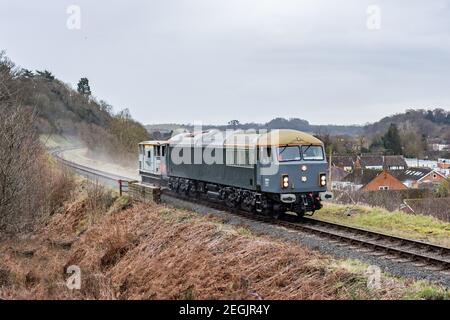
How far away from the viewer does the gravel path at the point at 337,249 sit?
1179 cm

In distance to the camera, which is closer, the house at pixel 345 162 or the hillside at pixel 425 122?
the house at pixel 345 162

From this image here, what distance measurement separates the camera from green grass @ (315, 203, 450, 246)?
53.4 feet

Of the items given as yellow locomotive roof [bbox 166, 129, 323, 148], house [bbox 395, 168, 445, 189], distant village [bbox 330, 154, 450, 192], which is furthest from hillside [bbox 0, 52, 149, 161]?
house [bbox 395, 168, 445, 189]

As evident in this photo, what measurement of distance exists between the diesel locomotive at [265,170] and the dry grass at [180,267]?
2.50 meters

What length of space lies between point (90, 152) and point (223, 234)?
5391 cm

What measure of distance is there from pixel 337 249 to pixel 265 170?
17.9 feet

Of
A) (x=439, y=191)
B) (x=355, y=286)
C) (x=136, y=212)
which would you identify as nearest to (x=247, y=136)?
(x=136, y=212)

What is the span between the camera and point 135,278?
13047 millimetres

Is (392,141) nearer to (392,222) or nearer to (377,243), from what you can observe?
(392,222)

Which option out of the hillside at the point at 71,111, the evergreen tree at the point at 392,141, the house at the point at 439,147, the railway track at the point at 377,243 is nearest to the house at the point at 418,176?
the evergreen tree at the point at 392,141

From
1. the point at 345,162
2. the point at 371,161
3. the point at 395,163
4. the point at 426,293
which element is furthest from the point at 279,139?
the point at 395,163

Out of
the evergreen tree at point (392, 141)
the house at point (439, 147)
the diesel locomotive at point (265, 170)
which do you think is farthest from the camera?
the house at point (439, 147)

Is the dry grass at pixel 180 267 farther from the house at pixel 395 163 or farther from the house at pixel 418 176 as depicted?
the house at pixel 395 163

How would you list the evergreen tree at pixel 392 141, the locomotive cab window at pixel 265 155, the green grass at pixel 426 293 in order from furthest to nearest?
the evergreen tree at pixel 392 141 → the locomotive cab window at pixel 265 155 → the green grass at pixel 426 293
